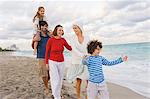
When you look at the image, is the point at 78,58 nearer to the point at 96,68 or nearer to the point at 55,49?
the point at 55,49

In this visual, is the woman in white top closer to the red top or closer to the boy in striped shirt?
the red top

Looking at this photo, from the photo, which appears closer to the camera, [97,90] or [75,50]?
[97,90]

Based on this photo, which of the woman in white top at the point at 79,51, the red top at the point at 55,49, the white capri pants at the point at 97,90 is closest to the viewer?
the white capri pants at the point at 97,90

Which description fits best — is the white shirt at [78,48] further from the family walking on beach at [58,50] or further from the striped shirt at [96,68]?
the striped shirt at [96,68]

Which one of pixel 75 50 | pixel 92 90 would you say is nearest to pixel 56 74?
pixel 75 50

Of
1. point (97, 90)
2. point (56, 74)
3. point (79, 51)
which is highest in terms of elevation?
point (79, 51)

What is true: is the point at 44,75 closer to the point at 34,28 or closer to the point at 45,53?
the point at 45,53

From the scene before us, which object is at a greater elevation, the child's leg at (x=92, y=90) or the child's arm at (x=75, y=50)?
the child's arm at (x=75, y=50)

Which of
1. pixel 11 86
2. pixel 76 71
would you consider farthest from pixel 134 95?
pixel 11 86

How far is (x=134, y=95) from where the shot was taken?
289 inches

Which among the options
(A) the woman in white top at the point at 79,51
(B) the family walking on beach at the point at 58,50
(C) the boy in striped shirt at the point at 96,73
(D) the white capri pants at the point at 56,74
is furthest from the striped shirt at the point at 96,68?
(D) the white capri pants at the point at 56,74

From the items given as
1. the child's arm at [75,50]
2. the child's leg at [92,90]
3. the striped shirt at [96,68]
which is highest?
the child's arm at [75,50]

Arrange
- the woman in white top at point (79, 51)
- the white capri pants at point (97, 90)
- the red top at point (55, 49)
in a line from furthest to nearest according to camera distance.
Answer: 1. the woman in white top at point (79, 51)
2. the red top at point (55, 49)
3. the white capri pants at point (97, 90)

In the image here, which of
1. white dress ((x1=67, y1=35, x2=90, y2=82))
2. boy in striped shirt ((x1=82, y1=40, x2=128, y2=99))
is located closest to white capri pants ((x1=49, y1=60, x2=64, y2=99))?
white dress ((x1=67, y1=35, x2=90, y2=82))
